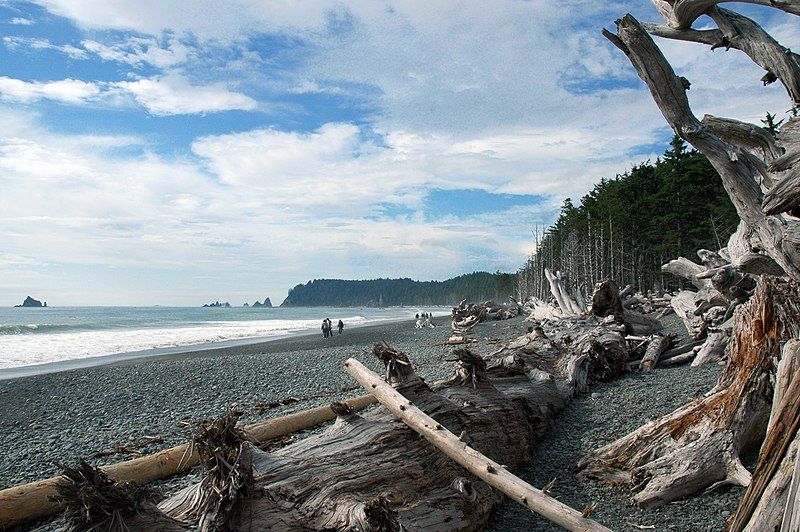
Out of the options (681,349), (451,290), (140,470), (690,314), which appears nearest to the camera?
(140,470)

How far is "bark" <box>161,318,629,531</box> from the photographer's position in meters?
3.69

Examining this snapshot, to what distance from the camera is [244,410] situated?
9758 mm

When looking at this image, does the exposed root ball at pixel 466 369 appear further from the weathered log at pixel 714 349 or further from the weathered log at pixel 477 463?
the weathered log at pixel 714 349

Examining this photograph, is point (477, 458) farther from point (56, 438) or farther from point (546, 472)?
point (56, 438)

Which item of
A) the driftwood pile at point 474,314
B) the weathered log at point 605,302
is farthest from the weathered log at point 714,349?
the driftwood pile at point 474,314

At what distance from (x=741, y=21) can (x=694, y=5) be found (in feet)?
1.57

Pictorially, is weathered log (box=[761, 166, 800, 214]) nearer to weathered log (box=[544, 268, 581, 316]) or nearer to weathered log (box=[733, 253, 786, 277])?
weathered log (box=[733, 253, 786, 277])

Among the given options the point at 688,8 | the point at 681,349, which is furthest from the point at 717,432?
the point at 681,349

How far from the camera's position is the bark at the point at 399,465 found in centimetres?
369

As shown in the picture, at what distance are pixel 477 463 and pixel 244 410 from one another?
6407mm

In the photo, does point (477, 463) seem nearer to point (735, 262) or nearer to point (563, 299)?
point (735, 262)

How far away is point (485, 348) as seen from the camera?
1889 centimetres

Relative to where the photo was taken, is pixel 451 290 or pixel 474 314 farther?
pixel 451 290

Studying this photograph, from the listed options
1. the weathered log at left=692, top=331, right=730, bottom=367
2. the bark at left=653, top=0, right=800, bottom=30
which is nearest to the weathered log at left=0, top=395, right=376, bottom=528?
the bark at left=653, top=0, right=800, bottom=30
